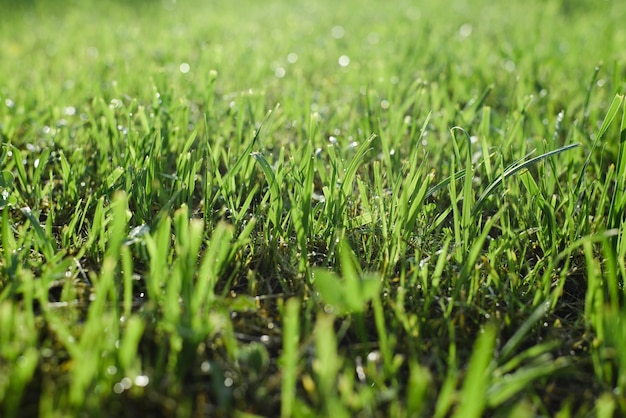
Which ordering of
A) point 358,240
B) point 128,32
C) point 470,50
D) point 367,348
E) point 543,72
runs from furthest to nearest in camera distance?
point 128,32 < point 470,50 < point 543,72 < point 358,240 < point 367,348

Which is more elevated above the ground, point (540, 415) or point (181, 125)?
point (181, 125)

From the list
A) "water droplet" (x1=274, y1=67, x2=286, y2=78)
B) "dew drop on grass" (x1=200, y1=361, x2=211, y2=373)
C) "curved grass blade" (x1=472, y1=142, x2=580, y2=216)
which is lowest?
"dew drop on grass" (x1=200, y1=361, x2=211, y2=373)

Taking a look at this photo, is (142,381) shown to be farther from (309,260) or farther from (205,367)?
(309,260)

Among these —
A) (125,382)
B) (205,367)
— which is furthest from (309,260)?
(125,382)

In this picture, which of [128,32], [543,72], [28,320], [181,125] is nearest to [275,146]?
[181,125]

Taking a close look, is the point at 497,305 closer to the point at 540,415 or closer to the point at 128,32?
the point at 540,415

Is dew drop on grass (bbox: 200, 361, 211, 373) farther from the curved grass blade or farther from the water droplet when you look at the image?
the water droplet

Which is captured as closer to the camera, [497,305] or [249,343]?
[249,343]

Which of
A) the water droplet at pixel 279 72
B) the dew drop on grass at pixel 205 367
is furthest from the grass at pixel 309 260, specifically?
the water droplet at pixel 279 72

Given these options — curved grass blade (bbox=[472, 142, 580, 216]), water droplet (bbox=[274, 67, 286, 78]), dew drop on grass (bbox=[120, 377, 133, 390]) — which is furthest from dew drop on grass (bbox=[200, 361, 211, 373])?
water droplet (bbox=[274, 67, 286, 78])
